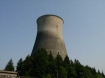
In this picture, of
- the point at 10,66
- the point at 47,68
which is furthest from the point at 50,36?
the point at 10,66

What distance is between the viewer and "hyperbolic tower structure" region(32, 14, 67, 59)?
74.7 ft

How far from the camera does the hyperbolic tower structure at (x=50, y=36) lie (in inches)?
896

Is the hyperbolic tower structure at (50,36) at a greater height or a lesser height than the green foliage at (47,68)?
greater

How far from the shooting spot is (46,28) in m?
23.5

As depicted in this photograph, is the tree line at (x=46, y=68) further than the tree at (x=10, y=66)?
No

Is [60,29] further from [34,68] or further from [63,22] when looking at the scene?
[34,68]

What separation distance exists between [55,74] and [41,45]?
602cm

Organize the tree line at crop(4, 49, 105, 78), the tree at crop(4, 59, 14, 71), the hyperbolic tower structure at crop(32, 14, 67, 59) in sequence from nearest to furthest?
the tree line at crop(4, 49, 105, 78), the tree at crop(4, 59, 14, 71), the hyperbolic tower structure at crop(32, 14, 67, 59)

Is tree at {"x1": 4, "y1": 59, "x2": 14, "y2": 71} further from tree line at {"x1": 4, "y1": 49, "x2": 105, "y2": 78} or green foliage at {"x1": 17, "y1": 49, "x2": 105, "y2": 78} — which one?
green foliage at {"x1": 17, "y1": 49, "x2": 105, "y2": 78}

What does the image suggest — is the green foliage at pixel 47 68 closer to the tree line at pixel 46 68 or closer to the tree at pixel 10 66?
the tree line at pixel 46 68

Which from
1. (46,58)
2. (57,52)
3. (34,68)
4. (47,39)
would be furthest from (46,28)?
(34,68)

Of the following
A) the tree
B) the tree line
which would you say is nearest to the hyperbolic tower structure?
the tree line

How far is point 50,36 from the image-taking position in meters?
23.3

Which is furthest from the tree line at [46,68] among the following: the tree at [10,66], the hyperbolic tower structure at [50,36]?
the hyperbolic tower structure at [50,36]
